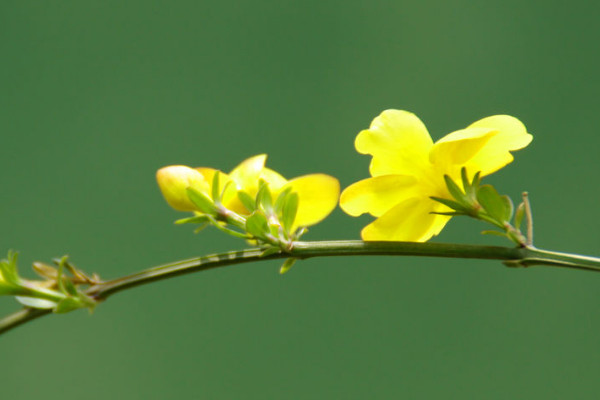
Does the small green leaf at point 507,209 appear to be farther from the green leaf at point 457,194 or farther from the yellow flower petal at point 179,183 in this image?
the yellow flower petal at point 179,183

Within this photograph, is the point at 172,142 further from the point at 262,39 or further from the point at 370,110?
the point at 370,110

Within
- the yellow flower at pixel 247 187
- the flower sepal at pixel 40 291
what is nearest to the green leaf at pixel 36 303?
the flower sepal at pixel 40 291

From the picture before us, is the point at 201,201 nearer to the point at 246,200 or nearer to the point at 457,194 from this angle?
the point at 246,200

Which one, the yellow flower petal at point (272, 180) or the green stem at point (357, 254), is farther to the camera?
the yellow flower petal at point (272, 180)

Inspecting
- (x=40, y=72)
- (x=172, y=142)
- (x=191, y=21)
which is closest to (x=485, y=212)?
(x=172, y=142)

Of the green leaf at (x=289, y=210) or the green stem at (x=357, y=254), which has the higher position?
the green leaf at (x=289, y=210)

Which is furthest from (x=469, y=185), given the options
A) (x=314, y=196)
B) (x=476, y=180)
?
(x=314, y=196)
